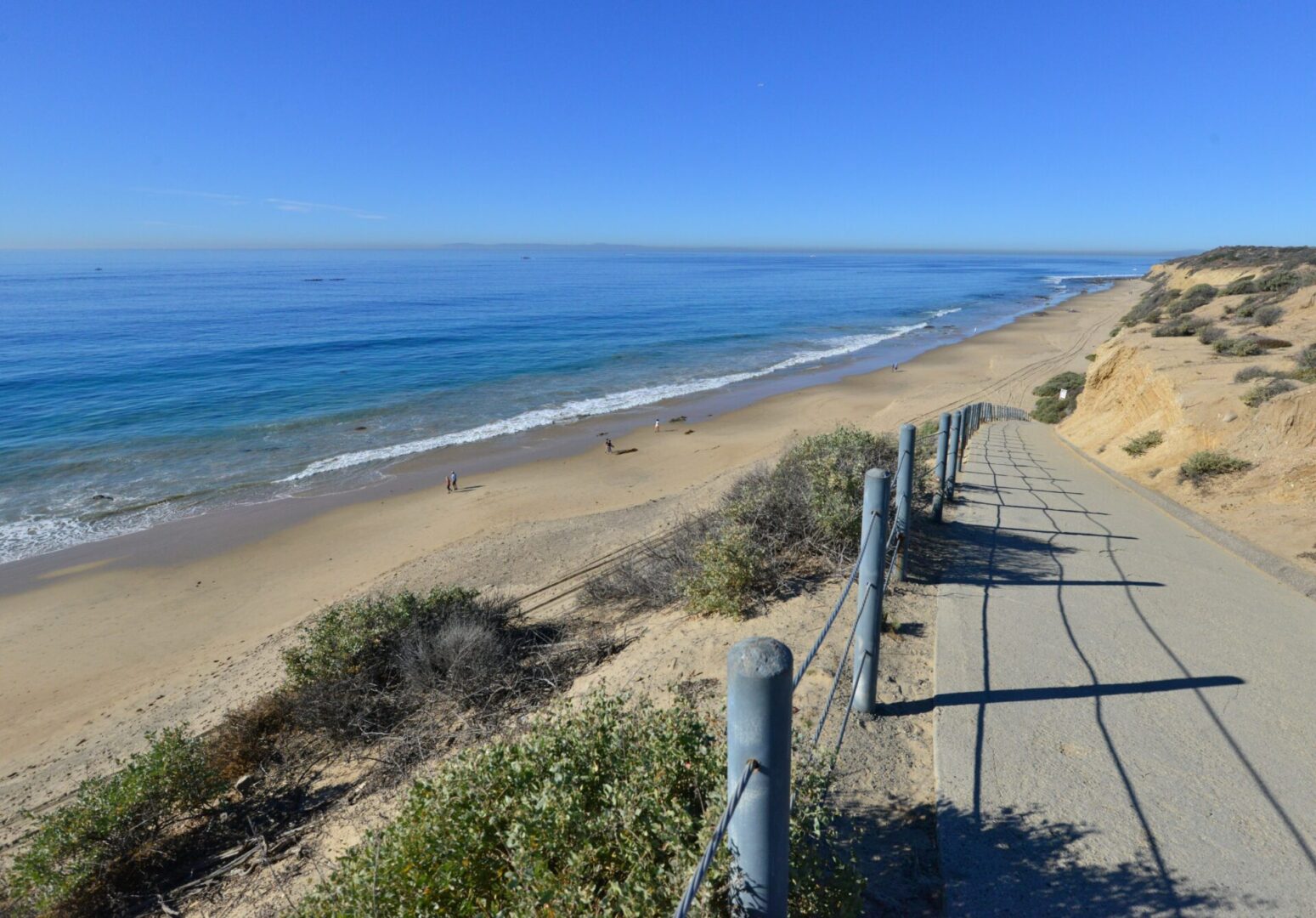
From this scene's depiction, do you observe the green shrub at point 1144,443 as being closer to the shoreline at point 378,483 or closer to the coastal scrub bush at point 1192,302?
the shoreline at point 378,483

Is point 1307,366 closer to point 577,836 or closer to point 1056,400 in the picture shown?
point 1056,400

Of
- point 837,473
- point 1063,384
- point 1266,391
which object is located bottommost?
point 1063,384

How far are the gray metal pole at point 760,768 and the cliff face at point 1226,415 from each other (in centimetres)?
848

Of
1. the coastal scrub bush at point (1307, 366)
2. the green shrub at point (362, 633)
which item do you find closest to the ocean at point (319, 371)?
the green shrub at point (362, 633)

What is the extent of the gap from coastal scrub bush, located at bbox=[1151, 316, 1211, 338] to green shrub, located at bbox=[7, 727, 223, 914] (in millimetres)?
25190

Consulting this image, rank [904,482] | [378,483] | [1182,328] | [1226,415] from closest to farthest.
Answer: [904,482] → [1226,415] → [378,483] → [1182,328]

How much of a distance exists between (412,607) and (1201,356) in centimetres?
1871

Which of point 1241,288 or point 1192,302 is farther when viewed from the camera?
point 1192,302

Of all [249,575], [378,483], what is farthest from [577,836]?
[378,483]

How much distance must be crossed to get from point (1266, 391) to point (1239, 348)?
599 centimetres

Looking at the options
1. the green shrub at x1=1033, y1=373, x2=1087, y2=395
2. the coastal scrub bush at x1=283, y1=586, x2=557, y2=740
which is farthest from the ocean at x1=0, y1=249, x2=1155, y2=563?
the coastal scrub bush at x1=283, y1=586, x2=557, y2=740

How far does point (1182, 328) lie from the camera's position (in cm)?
2070

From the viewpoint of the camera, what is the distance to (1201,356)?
1619 cm

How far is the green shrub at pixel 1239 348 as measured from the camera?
1580cm
